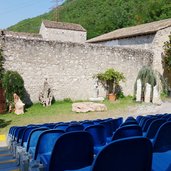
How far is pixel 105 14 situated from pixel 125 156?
153 ft

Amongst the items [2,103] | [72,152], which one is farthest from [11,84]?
[72,152]

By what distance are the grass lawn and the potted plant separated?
1857 mm

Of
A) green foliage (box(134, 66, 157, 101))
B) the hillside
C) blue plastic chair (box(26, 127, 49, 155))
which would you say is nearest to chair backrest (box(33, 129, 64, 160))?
blue plastic chair (box(26, 127, 49, 155))

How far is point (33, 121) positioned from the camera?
38.3 ft

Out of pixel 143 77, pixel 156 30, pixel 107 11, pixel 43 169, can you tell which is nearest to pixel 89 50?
pixel 143 77

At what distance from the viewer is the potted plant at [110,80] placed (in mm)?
16641

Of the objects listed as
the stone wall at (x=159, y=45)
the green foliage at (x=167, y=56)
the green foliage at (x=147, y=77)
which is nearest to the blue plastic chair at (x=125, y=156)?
the green foliage at (x=147, y=77)

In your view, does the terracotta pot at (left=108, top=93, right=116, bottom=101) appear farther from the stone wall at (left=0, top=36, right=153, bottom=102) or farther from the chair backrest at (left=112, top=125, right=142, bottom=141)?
the chair backrest at (left=112, top=125, right=142, bottom=141)

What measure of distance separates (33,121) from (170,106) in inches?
279

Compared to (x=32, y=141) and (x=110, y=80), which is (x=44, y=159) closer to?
(x=32, y=141)

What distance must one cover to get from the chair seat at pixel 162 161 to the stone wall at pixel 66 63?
12.4m

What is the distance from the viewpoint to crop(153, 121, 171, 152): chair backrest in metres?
3.06

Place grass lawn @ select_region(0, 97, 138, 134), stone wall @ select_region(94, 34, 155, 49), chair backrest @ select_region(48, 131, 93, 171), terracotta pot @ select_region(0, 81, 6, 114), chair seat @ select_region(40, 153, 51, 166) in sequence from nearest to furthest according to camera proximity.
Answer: chair backrest @ select_region(48, 131, 93, 171) → chair seat @ select_region(40, 153, 51, 166) → grass lawn @ select_region(0, 97, 138, 134) → terracotta pot @ select_region(0, 81, 6, 114) → stone wall @ select_region(94, 34, 155, 49)

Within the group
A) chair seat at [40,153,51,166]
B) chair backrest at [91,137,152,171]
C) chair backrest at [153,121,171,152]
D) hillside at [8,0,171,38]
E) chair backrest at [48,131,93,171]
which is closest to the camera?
chair backrest at [91,137,152,171]
